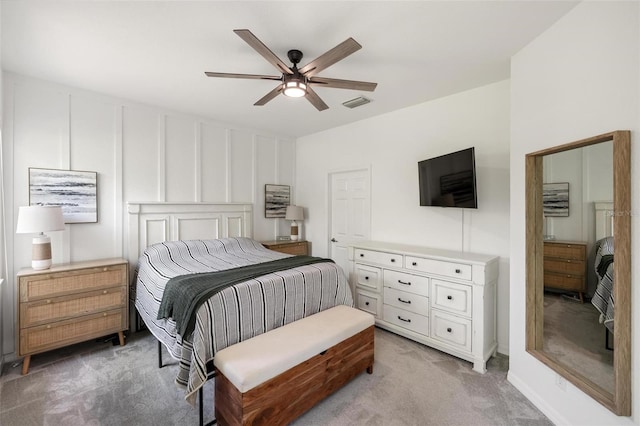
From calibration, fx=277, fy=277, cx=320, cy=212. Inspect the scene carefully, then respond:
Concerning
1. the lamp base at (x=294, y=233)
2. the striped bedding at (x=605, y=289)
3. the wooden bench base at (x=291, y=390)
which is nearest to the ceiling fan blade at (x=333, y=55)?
the striped bedding at (x=605, y=289)

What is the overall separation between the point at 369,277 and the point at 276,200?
7.24ft

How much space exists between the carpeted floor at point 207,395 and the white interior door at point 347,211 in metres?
1.74

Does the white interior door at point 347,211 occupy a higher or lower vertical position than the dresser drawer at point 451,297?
higher

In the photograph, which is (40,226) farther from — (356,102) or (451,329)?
(451,329)

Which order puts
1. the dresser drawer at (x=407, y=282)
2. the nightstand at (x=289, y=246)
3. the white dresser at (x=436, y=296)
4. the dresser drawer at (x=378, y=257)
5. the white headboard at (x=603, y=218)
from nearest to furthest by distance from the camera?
the white headboard at (x=603, y=218)
the white dresser at (x=436, y=296)
the dresser drawer at (x=407, y=282)
the dresser drawer at (x=378, y=257)
the nightstand at (x=289, y=246)

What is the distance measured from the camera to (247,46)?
2166 mm

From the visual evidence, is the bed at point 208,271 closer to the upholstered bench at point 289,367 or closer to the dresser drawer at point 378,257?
the upholstered bench at point 289,367

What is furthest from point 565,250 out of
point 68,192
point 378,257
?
point 68,192

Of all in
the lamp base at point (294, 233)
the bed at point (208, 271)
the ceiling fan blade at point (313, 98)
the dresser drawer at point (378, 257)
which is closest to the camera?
the bed at point (208, 271)

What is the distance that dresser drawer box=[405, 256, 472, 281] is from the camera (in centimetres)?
260

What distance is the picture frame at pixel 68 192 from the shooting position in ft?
9.13

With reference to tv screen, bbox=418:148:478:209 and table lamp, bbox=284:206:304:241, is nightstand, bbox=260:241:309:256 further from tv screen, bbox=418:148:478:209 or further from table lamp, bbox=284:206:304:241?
tv screen, bbox=418:148:478:209

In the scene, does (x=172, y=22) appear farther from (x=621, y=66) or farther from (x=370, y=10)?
(x=621, y=66)

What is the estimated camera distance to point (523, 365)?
7.16 ft
